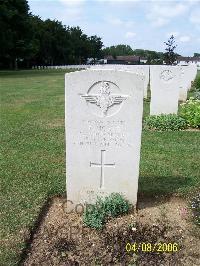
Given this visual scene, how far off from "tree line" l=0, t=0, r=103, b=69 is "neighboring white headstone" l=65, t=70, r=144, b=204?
1400 inches

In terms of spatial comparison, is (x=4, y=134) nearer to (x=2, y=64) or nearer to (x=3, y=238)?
(x=3, y=238)

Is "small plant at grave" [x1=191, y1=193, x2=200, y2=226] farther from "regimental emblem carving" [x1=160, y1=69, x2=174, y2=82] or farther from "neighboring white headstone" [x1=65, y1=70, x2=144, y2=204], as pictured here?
"regimental emblem carving" [x1=160, y1=69, x2=174, y2=82]

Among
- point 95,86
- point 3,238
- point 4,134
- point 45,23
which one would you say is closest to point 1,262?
point 3,238

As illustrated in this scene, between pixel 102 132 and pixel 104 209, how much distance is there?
0.96m

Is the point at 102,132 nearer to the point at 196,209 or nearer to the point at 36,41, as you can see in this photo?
the point at 196,209

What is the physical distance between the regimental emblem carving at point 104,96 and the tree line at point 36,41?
1402 inches

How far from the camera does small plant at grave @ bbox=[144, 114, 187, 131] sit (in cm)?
1042

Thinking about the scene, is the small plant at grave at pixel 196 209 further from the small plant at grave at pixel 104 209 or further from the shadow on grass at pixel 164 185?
the small plant at grave at pixel 104 209

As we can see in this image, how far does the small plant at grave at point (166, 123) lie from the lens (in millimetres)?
10422

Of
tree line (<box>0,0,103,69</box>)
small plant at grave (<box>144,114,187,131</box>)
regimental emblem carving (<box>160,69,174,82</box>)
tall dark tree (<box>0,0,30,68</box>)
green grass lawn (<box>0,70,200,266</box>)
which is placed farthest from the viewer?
tree line (<box>0,0,103,69</box>)

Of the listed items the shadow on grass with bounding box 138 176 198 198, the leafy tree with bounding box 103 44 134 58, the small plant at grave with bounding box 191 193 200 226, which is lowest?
the leafy tree with bounding box 103 44 134 58
